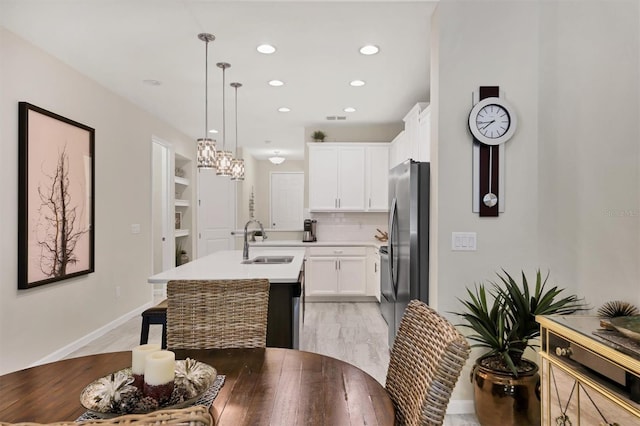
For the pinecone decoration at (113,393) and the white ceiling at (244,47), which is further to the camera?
the white ceiling at (244,47)

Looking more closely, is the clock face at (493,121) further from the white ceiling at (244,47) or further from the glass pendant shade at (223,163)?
the glass pendant shade at (223,163)

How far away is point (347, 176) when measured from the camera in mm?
5918

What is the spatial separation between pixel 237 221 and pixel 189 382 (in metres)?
7.34

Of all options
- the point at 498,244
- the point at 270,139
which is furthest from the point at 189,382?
the point at 270,139

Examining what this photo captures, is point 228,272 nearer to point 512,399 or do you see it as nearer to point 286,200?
point 512,399

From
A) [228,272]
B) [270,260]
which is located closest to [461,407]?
[228,272]

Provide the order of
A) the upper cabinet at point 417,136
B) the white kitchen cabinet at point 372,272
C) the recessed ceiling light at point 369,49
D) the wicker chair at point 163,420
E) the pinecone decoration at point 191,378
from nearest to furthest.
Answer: the wicker chair at point 163,420
the pinecone decoration at point 191,378
the recessed ceiling light at point 369,49
the upper cabinet at point 417,136
the white kitchen cabinet at point 372,272

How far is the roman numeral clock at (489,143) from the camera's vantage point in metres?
2.53

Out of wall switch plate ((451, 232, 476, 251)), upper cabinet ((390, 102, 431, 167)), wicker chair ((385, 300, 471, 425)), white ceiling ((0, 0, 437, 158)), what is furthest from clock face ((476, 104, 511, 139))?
wicker chair ((385, 300, 471, 425))

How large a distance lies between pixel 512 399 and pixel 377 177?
4.05m

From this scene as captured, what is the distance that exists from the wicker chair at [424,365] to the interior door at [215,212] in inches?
261

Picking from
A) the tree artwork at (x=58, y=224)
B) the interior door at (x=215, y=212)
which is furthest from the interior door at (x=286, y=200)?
the tree artwork at (x=58, y=224)

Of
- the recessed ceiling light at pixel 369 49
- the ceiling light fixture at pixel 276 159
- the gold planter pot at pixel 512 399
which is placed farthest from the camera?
the ceiling light fixture at pixel 276 159

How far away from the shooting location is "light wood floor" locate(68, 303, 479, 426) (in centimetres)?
356
